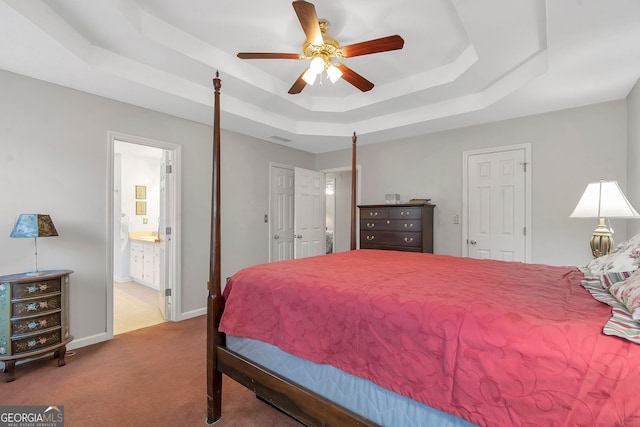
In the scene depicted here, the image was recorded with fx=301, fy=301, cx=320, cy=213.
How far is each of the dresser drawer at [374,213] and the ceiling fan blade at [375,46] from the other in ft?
7.77

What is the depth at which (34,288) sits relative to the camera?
2.33 meters

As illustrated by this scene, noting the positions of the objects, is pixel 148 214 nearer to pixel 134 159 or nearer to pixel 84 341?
pixel 134 159

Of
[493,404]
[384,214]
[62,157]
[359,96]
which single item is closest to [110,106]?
[62,157]

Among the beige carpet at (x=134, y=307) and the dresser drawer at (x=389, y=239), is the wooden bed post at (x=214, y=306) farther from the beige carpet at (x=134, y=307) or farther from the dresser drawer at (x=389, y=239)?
the dresser drawer at (x=389, y=239)

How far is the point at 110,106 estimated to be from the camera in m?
3.03

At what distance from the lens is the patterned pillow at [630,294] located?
93 cm

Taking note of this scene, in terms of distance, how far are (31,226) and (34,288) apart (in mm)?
481

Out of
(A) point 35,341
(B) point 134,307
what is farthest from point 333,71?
(B) point 134,307

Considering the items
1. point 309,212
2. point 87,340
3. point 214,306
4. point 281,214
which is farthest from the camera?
point 309,212

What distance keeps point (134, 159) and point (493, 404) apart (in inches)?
250

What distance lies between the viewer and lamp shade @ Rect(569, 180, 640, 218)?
221cm

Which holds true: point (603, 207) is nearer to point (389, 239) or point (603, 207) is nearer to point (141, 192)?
point (389, 239)

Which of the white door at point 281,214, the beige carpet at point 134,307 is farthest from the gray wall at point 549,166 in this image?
the beige carpet at point 134,307

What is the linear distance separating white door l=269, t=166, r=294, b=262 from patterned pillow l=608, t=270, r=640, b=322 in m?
4.01
